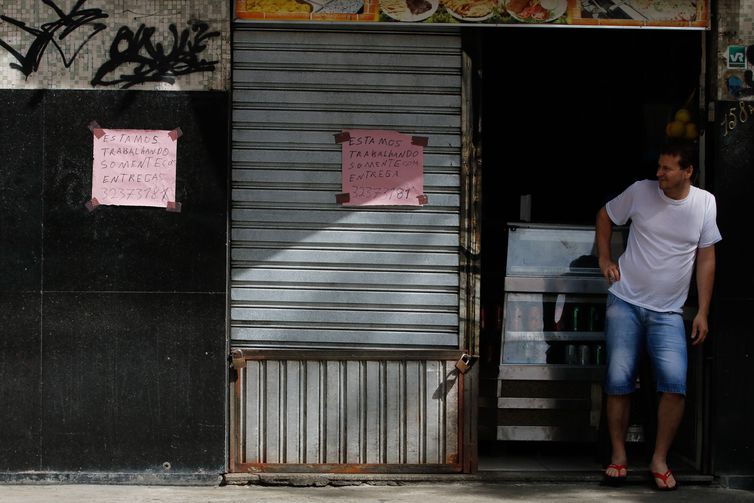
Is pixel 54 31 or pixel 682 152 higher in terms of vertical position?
pixel 54 31

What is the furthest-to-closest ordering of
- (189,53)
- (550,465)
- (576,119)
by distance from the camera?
1. (576,119)
2. (550,465)
3. (189,53)

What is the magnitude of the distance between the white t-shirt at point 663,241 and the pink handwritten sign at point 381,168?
1.20 metres

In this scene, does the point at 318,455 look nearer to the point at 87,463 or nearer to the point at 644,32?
the point at 87,463

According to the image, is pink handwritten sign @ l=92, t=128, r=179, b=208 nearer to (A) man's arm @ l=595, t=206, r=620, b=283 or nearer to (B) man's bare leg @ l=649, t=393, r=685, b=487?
(A) man's arm @ l=595, t=206, r=620, b=283

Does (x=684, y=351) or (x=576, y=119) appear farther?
(x=576, y=119)

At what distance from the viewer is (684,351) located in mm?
6133

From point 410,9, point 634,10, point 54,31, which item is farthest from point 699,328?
point 54,31

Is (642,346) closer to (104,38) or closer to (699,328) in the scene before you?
(699,328)

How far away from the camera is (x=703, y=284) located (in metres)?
6.12

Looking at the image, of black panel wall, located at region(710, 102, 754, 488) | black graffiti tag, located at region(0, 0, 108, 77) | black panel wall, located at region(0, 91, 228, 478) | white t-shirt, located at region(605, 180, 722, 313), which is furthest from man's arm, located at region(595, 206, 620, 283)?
black graffiti tag, located at region(0, 0, 108, 77)

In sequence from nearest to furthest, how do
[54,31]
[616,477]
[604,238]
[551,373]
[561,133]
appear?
[54,31], [616,477], [604,238], [551,373], [561,133]

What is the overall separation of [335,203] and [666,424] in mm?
2234

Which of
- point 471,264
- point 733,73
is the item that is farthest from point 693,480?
point 733,73

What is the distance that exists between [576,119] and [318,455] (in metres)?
3.19
